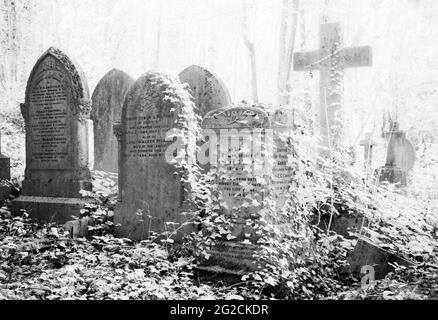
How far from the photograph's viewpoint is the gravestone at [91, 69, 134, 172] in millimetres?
8258

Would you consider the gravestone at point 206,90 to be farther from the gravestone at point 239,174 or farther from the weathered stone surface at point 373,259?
the weathered stone surface at point 373,259

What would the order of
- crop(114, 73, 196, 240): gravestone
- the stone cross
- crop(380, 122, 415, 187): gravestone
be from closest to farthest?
crop(114, 73, 196, 240): gravestone < the stone cross < crop(380, 122, 415, 187): gravestone

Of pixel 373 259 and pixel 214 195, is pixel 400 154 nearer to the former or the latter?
pixel 373 259

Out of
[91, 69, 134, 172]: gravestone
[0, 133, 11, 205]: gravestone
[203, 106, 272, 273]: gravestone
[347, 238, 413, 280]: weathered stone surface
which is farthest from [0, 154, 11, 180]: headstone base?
[347, 238, 413, 280]: weathered stone surface

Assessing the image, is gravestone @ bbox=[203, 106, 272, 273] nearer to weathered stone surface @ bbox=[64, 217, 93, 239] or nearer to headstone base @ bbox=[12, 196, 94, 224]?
weathered stone surface @ bbox=[64, 217, 93, 239]

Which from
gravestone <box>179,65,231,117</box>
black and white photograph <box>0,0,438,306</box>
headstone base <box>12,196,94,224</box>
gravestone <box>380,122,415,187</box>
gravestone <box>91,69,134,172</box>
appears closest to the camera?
black and white photograph <box>0,0,438,306</box>

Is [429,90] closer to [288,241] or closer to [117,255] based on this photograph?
[288,241]

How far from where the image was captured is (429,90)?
12227 mm

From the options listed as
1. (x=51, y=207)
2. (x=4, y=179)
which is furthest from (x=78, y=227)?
(x=4, y=179)

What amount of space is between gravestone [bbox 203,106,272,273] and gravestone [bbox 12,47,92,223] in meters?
2.75

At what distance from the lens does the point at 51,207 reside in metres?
6.44

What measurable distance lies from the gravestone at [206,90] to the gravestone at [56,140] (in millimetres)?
1852

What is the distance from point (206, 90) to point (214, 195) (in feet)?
7.58
